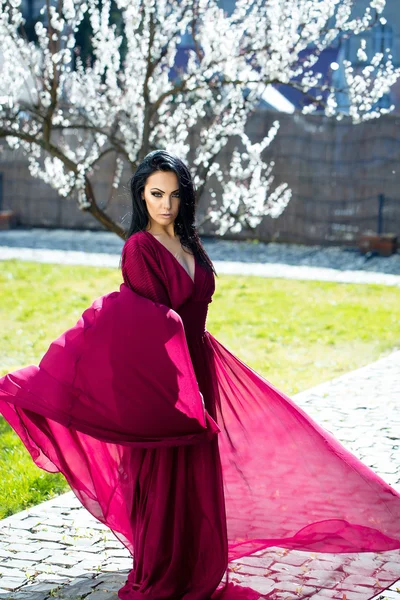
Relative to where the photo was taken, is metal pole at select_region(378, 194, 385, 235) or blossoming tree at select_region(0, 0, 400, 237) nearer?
blossoming tree at select_region(0, 0, 400, 237)

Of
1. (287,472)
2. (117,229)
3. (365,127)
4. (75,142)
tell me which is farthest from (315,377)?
(75,142)

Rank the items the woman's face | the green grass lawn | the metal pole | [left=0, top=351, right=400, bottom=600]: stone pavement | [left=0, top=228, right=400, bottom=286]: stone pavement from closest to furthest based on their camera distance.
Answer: the woman's face, [left=0, top=351, right=400, bottom=600]: stone pavement, the green grass lawn, [left=0, top=228, right=400, bottom=286]: stone pavement, the metal pole

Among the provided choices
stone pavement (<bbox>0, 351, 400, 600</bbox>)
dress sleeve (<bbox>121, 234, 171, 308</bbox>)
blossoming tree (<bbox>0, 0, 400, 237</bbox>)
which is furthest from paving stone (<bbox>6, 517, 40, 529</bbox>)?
blossoming tree (<bbox>0, 0, 400, 237</bbox>)

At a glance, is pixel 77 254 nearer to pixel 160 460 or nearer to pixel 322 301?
pixel 322 301

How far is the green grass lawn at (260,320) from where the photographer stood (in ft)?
27.4

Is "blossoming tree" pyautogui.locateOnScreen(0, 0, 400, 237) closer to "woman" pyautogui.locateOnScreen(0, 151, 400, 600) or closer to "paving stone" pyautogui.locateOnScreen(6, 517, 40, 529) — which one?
"paving stone" pyautogui.locateOnScreen(6, 517, 40, 529)

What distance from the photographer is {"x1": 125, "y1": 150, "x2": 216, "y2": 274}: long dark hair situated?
3.54 metres

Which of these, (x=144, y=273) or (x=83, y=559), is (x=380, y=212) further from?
(x=144, y=273)

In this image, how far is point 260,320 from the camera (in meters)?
10.5

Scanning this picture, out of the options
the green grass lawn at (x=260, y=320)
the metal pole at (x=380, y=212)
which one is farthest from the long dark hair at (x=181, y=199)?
the metal pole at (x=380, y=212)

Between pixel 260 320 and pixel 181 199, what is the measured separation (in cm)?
694

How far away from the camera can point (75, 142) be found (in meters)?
17.5

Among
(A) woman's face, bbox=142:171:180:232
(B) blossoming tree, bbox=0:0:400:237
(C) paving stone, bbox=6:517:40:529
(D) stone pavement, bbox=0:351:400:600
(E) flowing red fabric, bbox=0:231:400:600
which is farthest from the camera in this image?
(B) blossoming tree, bbox=0:0:400:237

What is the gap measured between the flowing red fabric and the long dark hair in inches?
4.5
